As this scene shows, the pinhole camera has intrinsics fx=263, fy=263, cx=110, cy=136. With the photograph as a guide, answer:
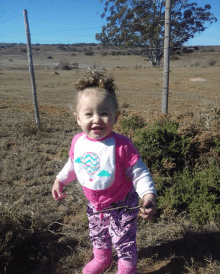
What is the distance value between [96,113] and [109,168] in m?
0.35

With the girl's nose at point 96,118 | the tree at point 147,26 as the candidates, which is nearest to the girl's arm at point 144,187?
the girl's nose at point 96,118

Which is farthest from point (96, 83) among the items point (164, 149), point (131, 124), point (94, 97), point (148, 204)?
point (131, 124)

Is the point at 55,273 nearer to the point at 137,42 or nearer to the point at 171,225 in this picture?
the point at 171,225

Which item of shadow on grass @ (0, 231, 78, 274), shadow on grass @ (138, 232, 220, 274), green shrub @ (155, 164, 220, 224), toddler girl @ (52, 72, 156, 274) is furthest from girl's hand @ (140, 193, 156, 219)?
green shrub @ (155, 164, 220, 224)

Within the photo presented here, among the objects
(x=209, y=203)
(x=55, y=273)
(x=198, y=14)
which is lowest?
(x=55, y=273)

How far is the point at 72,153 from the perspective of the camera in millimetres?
1830

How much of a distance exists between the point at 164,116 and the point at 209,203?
7.25ft

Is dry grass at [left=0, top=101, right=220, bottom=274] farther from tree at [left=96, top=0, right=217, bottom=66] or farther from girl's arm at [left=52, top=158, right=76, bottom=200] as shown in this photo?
tree at [left=96, top=0, right=217, bottom=66]

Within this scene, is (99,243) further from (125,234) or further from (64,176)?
(64,176)

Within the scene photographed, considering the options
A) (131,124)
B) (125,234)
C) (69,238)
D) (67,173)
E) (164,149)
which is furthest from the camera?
(131,124)

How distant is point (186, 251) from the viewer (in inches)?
88.3

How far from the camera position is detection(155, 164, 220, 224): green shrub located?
2.56 m

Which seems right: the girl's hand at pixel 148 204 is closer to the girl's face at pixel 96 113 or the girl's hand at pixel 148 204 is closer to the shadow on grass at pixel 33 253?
the girl's face at pixel 96 113

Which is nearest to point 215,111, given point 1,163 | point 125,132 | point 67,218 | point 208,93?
point 125,132
